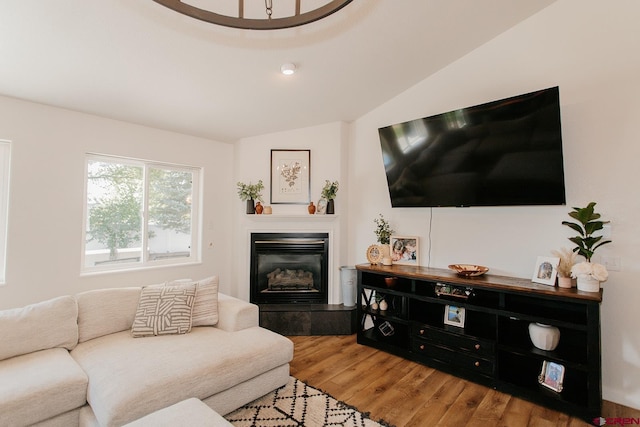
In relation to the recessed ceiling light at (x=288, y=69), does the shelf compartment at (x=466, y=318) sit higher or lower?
lower

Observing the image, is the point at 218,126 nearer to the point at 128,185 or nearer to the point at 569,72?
the point at 128,185

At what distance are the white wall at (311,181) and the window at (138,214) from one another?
0.66 m

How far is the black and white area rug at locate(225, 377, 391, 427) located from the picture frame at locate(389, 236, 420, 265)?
5.52 ft

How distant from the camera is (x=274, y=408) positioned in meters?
2.22

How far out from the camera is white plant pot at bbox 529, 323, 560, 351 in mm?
2334

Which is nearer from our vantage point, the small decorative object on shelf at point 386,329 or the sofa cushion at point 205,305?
the sofa cushion at point 205,305

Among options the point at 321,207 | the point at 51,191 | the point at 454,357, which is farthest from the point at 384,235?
the point at 51,191

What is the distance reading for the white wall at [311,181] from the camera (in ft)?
13.1

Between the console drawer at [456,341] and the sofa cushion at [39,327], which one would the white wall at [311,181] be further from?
the sofa cushion at [39,327]

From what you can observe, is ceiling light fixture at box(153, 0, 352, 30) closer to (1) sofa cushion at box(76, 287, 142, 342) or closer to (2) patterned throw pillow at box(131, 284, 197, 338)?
(2) patterned throw pillow at box(131, 284, 197, 338)

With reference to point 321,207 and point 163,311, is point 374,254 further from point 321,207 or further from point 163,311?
point 163,311

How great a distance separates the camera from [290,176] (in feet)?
13.4

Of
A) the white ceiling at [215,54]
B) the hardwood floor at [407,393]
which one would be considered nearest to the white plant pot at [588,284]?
the hardwood floor at [407,393]

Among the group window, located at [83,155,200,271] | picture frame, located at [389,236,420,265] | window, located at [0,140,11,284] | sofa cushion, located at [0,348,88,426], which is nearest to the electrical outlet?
picture frame, located at [389,236,420,265]
